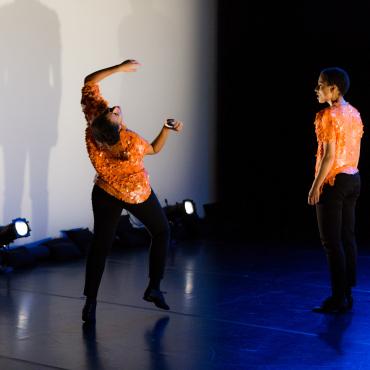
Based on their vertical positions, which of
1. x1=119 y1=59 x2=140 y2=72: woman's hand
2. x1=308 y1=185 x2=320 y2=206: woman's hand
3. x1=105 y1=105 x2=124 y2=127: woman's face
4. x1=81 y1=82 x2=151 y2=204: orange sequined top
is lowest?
x1=308 y1=185 x2=320 y2=206: woman's hand

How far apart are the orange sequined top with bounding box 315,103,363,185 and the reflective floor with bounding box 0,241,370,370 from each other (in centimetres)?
A: 84

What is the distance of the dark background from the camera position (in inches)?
313

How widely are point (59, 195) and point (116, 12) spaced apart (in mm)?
1742

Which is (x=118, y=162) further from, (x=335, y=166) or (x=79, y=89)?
(x=79, y=89)

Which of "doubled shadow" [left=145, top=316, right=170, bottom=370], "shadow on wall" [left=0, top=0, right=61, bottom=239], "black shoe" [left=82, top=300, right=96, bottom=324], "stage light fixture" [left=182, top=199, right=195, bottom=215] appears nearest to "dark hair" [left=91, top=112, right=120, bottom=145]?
"black shoe" [left=82, top=300, right=96, bottom=324]

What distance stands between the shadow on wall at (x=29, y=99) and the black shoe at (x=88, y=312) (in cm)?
206

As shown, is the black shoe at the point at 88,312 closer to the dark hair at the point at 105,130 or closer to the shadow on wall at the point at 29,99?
the dark hair at the point at 105,130

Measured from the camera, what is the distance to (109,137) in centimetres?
415

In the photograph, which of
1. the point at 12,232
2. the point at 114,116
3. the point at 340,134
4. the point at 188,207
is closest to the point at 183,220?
the point at 188,207

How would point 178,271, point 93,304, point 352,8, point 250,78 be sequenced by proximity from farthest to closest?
1. point 250,78
2. point 352,8
3. point 178,271
4. point 93,304

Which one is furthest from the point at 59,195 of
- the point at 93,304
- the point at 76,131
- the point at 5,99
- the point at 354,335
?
the point at 354,335

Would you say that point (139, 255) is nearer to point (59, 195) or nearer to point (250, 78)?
point (59, 195)

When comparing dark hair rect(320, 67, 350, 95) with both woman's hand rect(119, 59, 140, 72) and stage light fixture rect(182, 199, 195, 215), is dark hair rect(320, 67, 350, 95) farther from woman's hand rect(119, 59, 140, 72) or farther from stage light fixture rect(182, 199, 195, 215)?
stage light fixture rect(182, 199, 195, 215)

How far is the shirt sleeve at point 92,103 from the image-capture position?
4316mm
